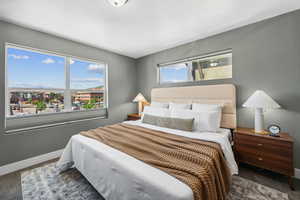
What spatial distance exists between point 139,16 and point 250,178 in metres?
3.08

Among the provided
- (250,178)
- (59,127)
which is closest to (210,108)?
(250,178)

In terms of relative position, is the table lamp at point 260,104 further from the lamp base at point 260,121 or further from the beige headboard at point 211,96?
the beige headboard at point 211,96

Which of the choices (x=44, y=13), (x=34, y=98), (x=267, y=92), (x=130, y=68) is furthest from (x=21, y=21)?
(x=267, y=92)

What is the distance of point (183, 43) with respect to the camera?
10.5 feet

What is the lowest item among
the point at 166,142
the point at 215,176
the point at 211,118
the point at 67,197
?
the point at 67,197

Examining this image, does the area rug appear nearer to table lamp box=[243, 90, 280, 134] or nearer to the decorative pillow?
table lamp box=[243, 90, 280, 134]

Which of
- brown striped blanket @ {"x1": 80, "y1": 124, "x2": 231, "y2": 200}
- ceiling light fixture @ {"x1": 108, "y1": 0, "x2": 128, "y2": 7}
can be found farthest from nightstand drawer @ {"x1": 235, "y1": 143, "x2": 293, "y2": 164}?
ceiling light fixture @ {"x1": 108, "y1": 0, "x2": 128, "y2": 7}

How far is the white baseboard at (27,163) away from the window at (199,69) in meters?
3.12

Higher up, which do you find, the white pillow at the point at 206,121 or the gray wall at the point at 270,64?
the gray wall at the point at 270,64

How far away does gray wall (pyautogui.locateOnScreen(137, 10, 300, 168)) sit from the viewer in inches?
78.8

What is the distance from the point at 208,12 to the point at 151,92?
234cm

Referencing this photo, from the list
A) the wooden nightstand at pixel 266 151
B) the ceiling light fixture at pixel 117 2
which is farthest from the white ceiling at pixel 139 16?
the wooden nightstand at pixel 266 151

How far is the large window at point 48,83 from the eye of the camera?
7.75 feet

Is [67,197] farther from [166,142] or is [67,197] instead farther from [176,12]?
[176,12]
